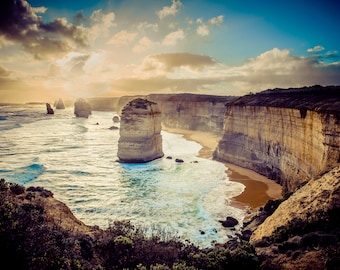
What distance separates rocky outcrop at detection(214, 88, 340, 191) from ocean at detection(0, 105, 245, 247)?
13.9 ft

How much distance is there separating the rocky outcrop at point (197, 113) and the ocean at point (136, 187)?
32562 mm

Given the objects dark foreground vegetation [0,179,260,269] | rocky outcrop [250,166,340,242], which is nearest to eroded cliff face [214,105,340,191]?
rocky outcrop [250,166,340,242]

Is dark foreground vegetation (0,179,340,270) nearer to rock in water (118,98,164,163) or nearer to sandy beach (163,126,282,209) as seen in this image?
sandy beach (163,126,282,209)

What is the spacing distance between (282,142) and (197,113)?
174 ft

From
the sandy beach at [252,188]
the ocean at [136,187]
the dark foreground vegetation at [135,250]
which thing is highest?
the dark foreground vegetation at [135,250]

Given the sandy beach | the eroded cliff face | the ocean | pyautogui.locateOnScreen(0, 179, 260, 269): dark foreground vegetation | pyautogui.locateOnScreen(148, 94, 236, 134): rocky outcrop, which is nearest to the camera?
pyautogui.locateOnScreen(0, 179, 260, 269): dark foreground vegetation

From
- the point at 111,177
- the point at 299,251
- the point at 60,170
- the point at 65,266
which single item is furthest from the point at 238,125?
the point at 65,266

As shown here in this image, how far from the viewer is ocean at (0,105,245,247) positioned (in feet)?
56.4

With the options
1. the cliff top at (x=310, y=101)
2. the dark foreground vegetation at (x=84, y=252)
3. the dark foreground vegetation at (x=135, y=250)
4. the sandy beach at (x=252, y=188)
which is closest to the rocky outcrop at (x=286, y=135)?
the cliff top at (x=310, y=101)

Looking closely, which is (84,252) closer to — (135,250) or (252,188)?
(135,250)

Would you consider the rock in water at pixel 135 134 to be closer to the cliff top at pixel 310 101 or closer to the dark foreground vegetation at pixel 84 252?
the cliff top at pixel 310 101

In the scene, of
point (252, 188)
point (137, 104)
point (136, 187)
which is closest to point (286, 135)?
point (252, 188)

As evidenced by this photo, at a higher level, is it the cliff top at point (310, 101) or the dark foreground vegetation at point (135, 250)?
the cliff top at point (310, 101)

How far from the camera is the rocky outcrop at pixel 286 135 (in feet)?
55.4
